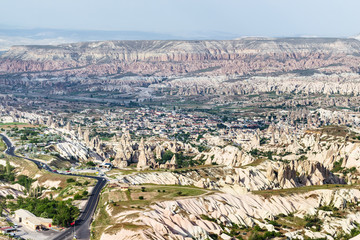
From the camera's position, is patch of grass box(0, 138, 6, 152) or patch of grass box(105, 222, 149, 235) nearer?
patch of grass box(105, 222, 149, 235)

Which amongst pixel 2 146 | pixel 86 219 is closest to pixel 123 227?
pixel 86 219

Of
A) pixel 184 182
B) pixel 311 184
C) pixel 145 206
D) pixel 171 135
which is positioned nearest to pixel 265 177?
pixel 311 184

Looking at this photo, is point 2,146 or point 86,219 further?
point 2,146

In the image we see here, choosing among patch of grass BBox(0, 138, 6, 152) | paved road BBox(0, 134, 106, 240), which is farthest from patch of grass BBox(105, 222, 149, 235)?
patch of grass BBox(0, 138, 6, 152)

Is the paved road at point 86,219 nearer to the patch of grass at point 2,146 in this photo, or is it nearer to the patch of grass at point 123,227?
the patch of grass at point 123,227

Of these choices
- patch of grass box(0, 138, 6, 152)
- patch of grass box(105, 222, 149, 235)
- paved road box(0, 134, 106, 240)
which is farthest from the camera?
patch of grass box(0, 138, 6, 152)

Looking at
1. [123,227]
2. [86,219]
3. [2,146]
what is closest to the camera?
[123,227]

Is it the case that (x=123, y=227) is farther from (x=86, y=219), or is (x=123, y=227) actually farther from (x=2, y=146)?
(x=2, y=146)

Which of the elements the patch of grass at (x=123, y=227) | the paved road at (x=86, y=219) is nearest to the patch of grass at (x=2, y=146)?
the paved road at (x=86, y=219)

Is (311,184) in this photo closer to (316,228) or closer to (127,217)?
(316,228)

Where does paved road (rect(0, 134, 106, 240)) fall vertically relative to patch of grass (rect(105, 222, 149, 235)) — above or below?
below

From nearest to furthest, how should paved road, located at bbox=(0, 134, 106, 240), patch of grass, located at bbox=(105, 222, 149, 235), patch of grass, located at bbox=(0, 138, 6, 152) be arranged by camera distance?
patch of grass, located at bbox=(105, 222, 149, 235), paved road, located at bbox=(0, 134, 106, 240), patch of grass, located at bbox=(0, 138, 6, 152)

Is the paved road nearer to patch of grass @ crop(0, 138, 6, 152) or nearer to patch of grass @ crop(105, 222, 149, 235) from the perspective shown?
patch of grass @ crop(105, 222, 149, 235)
